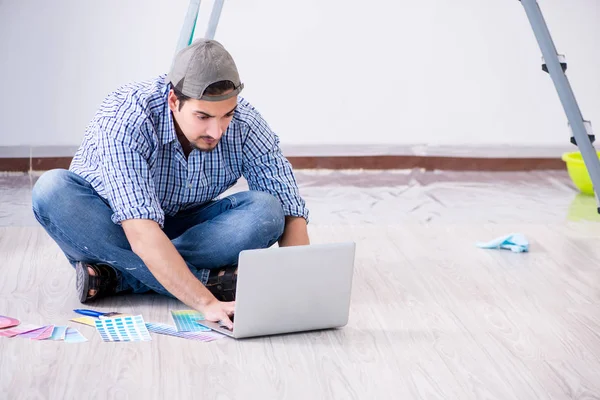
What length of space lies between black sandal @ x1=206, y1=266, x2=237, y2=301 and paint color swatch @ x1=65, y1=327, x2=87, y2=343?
15.1 inches

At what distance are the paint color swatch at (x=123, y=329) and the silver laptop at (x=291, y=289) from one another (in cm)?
16

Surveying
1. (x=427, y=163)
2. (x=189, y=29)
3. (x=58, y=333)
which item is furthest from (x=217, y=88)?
(x=427, y=163)

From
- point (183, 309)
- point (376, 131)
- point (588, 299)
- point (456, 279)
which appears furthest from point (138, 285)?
point (376, 131)

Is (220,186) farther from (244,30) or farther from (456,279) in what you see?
(244,30)

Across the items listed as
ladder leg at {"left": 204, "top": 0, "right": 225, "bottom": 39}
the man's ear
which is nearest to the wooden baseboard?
ladder leg at {"left": 204, "top": 0, "right": 225, "bottom": 39}

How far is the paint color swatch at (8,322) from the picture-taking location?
7.27 feet

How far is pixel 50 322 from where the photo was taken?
2.27 metres

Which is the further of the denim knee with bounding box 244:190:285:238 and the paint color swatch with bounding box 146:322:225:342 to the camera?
the denim knee with bounding box 244:190:285:238

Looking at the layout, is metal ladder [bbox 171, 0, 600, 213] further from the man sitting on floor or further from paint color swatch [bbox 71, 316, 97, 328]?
paint color swatch [bbox 71, 316, 97, 328]

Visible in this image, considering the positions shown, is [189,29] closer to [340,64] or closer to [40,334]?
[40,334]

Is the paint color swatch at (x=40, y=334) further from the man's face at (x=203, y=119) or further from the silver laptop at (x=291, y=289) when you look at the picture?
the man's face at (x=203, y=119)

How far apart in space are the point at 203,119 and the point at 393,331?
0.70m

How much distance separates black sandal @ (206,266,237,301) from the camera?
2.43m

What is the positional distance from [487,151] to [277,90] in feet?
3.53
